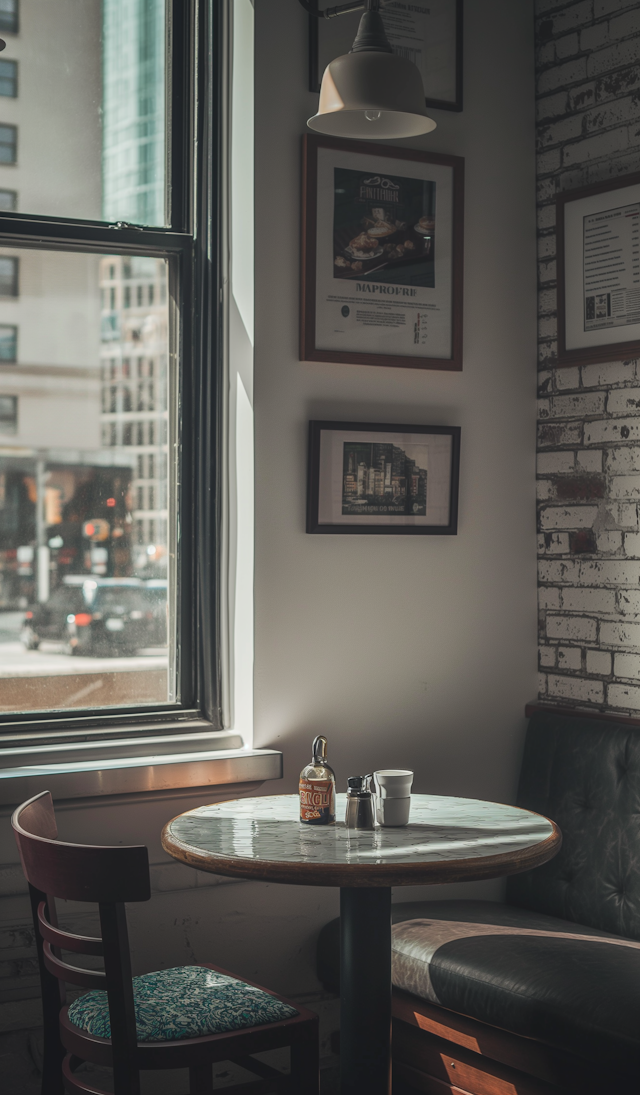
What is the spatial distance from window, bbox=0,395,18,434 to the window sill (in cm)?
81

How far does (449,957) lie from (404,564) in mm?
1068

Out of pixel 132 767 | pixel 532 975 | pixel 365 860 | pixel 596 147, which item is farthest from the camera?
pixel 596 147

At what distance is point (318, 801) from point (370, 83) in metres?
1.41

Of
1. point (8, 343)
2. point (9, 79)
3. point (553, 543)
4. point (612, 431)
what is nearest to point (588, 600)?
point (553, 543)

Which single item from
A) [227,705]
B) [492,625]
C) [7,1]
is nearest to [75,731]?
[227,705]

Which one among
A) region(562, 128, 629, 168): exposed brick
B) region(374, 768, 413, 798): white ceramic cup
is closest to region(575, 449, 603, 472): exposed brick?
region(562, 128, 629, 168): exposed brick

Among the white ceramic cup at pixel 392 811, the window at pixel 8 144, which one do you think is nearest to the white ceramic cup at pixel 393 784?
the white ceramic cup at pixel 392 811

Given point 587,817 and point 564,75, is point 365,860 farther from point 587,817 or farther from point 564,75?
point 564,75

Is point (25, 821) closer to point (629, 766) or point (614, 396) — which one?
point (629, 766)

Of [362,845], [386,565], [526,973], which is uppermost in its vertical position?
[386,565]

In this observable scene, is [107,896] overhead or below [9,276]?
below

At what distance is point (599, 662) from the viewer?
300cm

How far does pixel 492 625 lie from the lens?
3143 millimetres

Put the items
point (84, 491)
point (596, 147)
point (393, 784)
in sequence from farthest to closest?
point (596, 147) < point (84, 491) < point (393, 784)
